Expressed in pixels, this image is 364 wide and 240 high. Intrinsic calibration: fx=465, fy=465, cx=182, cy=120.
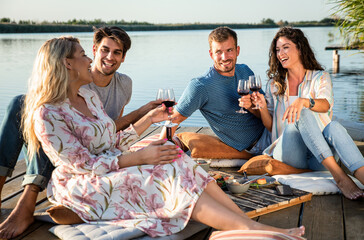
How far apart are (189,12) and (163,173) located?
32.6 meters

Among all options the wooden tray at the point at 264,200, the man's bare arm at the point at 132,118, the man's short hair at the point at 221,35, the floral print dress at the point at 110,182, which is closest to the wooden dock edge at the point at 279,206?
the wooden tray at the point at 264,200

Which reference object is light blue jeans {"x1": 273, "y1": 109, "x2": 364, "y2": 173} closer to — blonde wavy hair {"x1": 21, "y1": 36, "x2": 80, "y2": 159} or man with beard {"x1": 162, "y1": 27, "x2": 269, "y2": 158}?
man with beard {"x1": 162, "y1": 27, "x2": 269, "y2": 158}

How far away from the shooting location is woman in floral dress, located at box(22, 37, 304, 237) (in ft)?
7.77

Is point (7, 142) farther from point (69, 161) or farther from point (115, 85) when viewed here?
point (115, 85)

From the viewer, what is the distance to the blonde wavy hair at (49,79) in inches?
96.9

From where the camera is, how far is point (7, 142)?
110 inches

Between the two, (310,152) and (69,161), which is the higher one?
(69,161)

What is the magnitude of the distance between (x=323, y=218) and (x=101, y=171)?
133 cm

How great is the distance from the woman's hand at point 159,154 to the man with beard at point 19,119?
0.65 metres

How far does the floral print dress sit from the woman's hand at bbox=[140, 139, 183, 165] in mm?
28

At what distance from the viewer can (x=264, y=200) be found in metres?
2.90

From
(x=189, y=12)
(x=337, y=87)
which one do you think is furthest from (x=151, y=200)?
(x=189, y=12)

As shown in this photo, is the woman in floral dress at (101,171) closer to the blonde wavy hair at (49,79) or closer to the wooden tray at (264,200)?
the blonde wavy hair at (49,79)

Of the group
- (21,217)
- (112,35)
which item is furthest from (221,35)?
(21,217)
